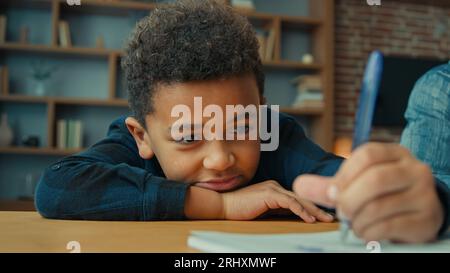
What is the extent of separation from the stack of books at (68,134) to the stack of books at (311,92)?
1.61 meters

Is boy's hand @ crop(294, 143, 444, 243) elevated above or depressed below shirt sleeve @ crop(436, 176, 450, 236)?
above

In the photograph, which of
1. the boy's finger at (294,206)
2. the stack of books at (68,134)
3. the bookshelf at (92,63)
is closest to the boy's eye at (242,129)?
the boy's finger at (294,206)

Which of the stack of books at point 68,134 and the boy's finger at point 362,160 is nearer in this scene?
the boy's finger at point 362,160

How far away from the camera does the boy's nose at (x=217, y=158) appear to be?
71 centimetres

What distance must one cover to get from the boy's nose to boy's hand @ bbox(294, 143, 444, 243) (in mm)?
334

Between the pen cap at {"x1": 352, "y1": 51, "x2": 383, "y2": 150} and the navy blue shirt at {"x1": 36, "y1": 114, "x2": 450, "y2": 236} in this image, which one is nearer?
the pen cap at {"x1": 352, "y1": 51, "x2": 383, "y2": 150}

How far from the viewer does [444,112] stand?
1.13 metres

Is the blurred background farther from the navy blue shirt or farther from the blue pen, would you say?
the blue pen

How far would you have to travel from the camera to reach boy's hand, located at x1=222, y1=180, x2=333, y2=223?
0.70 m

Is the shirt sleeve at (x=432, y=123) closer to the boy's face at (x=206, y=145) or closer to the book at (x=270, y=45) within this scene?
the boy's face at (x=206, y=145)

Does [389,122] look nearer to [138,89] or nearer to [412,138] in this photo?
[412,138]
